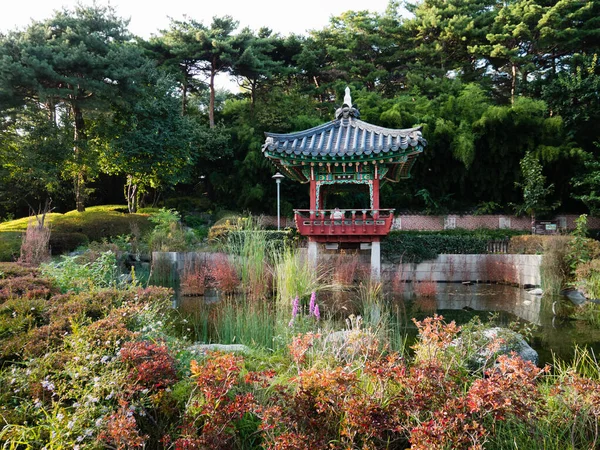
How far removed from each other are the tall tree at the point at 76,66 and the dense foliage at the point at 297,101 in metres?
0.04

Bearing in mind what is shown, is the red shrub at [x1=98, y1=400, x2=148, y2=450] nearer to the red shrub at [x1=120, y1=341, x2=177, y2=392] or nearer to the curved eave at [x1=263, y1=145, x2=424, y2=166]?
the red shrub at [x1=120, y1=341, x2=177, y2=392]

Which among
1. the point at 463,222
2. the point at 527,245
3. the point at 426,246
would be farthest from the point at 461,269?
the point at 463,222

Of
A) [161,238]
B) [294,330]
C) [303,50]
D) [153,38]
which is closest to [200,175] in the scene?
[153,38]

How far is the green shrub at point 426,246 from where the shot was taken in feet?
32.4

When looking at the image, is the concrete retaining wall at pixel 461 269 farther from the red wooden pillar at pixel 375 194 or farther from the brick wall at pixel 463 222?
the brick wall at pixel 463 222

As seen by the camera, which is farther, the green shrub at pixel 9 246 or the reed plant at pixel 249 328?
the green shrub at pixel 9 246

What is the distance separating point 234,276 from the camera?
21.2ft

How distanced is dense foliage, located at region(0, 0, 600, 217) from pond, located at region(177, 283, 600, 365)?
21.7ft

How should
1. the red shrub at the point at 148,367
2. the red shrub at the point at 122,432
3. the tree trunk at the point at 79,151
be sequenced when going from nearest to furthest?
1. the red shrub at the point at 122,432
2. the red shrub at the point at 148,367
3. the tree trunk at the point at 79,151

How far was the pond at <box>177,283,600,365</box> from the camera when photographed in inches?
155

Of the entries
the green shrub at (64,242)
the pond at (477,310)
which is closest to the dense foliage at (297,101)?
the green shrub at (64,242)

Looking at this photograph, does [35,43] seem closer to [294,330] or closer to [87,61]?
[87,61]

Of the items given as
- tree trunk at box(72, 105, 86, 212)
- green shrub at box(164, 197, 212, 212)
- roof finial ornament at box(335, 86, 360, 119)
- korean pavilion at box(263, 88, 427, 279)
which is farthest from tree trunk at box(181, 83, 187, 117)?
korean pavilion at box(263, 88, 427, 279)

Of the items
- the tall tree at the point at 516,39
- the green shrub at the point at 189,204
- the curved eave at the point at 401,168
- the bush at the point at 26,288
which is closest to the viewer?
the bush at the point at 26,288
